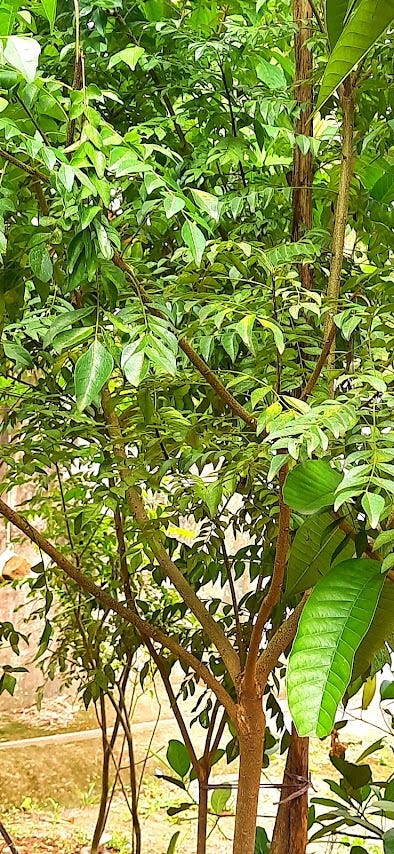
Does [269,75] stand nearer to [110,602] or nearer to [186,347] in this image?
[186,347]

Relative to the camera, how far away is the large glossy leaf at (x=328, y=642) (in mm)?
605

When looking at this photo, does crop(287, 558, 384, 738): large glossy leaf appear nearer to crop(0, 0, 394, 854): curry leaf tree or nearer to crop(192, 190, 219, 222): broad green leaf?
crop(0, 0, 394, 854): curry leaf tree

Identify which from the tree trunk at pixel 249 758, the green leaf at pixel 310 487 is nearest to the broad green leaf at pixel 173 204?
the green leaf at pixel 310 487

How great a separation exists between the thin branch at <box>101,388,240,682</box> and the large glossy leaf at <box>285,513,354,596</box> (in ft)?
0.48

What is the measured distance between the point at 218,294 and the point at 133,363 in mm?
219

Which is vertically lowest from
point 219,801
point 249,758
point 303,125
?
point 219,801

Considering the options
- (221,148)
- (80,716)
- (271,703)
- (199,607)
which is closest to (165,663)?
(271,703)

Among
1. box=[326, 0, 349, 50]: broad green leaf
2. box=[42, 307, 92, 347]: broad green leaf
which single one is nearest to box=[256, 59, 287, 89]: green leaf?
box=[42, 307, 92, 347]: broad green leaf

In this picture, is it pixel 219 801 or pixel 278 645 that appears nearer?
pixel 278 645

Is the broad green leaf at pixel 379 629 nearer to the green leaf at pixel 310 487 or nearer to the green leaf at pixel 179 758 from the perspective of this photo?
the green leaf at pixel 310 487

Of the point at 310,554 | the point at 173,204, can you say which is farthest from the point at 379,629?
the point at 173,204

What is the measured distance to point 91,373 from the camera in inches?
21.1

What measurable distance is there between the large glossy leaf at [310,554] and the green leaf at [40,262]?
30 cm

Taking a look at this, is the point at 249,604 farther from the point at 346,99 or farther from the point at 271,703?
the point at 346,99
